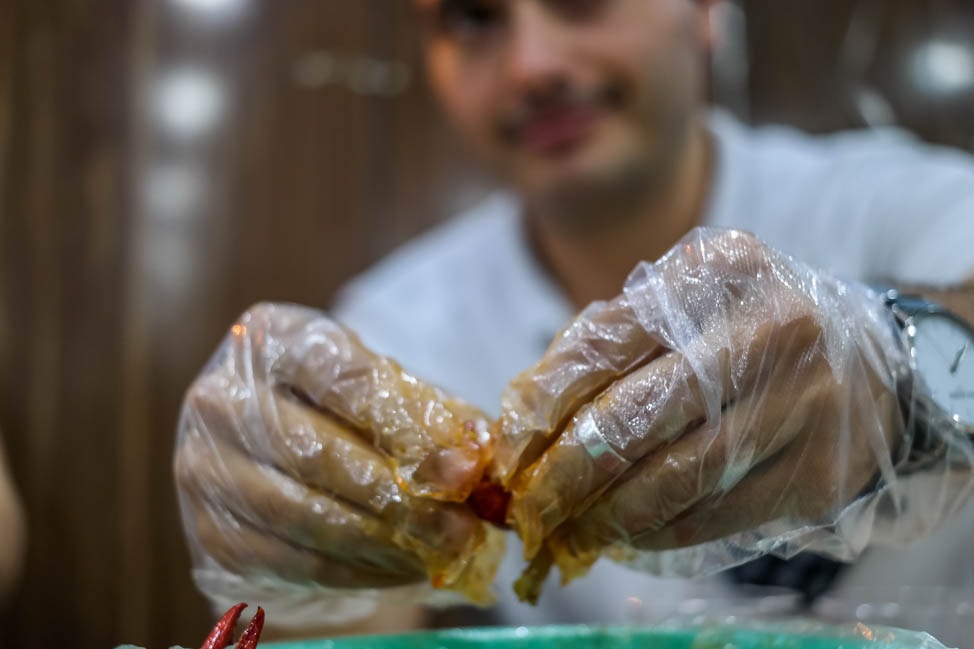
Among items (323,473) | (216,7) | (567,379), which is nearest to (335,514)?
(323,473)

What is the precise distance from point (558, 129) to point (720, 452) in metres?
0.52

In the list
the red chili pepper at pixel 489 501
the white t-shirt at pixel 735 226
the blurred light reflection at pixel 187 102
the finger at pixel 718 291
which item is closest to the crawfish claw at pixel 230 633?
the red chili pepper at pixel 489 501

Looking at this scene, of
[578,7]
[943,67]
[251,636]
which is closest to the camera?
[251,636]

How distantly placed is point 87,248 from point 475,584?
3.56ft

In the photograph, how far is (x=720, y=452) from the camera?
362mm

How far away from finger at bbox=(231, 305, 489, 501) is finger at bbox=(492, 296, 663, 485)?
0.02 m

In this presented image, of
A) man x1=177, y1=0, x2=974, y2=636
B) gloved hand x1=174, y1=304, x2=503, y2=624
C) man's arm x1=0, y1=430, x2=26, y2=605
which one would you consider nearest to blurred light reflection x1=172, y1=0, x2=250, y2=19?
man x1=177, y1=0, x2=974, y2=636

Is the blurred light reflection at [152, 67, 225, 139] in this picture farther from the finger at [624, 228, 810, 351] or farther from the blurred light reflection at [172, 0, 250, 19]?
the finger at [624, 228, 810, 351]

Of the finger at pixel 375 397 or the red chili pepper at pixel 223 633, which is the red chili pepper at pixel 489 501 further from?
the red chili pepper at pixel 223 633

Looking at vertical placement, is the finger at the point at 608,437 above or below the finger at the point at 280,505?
above

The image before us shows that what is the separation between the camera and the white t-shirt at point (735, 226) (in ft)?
2.25

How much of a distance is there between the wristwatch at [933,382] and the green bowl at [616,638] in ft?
0.32

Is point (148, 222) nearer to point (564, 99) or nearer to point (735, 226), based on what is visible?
point (564, 99)

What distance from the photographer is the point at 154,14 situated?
4.25ft
